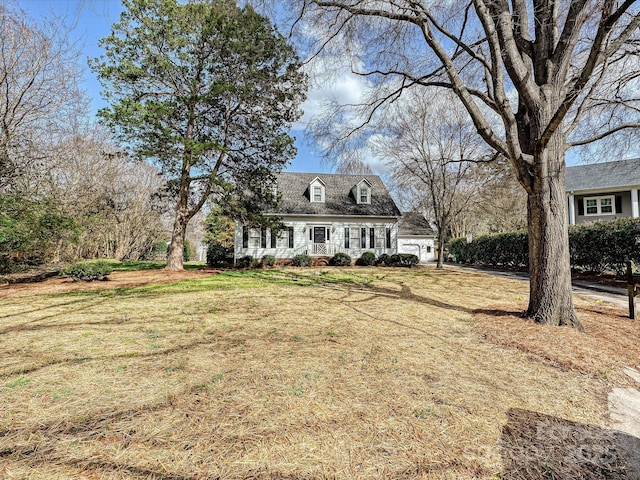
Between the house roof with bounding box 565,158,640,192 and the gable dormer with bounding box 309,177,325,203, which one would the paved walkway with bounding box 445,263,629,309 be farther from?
the gable dormer with bounding box 309,177,325,203

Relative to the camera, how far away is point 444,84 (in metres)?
6.02

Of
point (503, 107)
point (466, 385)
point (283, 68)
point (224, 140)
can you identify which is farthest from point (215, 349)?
point (283, 68)

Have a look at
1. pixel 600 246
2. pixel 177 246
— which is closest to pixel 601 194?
pixel 600 246

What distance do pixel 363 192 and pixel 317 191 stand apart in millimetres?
3614

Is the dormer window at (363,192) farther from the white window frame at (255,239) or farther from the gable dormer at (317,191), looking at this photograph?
the white window frame at (255,239)

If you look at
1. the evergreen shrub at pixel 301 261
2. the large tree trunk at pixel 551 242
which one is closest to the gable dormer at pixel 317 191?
the evergreen shrub at pixel 301 261

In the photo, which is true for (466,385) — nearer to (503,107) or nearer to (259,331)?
(259,331)

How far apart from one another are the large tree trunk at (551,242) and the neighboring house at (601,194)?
19.5 m

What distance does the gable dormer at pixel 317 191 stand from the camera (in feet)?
70.8

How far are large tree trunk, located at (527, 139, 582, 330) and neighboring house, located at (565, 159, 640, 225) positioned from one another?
19548 mm

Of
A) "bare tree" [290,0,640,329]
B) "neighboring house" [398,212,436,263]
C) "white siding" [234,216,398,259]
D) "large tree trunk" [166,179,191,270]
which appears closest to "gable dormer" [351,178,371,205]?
"white siding" [234,216,398,259]

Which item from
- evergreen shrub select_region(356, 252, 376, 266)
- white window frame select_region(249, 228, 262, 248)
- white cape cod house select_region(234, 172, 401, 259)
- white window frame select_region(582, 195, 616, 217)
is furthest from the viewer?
white cape cod house select_region(234, 172, 401, 259)

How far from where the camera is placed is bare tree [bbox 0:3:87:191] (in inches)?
370

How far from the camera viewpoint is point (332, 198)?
22266mm
